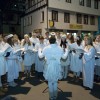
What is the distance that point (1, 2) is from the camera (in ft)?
147

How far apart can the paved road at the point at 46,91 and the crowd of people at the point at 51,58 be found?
0.37 metres

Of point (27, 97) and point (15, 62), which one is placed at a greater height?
point (15, 62)

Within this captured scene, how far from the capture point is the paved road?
29.0 feet

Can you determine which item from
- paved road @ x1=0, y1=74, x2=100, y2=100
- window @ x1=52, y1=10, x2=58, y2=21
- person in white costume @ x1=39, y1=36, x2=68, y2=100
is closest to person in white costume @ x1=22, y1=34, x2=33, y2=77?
paved road @ x1=0, y1=74, x2=100, y2=100

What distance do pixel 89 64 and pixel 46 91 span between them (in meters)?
1.98

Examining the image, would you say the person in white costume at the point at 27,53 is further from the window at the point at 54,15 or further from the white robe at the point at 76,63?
the window at the point at 54,15

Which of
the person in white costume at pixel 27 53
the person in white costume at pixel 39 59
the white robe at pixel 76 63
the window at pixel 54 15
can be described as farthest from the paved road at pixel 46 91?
the window at pixel 54 15

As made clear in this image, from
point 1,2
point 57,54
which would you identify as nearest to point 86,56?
point 57,54

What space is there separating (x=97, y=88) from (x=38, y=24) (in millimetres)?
27392

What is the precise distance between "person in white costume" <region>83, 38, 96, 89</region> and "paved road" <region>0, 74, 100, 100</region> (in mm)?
326

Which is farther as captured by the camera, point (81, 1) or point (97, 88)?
point (81, 1)

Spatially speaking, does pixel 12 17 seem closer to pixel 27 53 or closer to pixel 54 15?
pixel 54 15

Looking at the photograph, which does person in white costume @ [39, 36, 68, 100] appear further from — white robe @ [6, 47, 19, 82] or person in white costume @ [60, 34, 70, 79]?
person in white costume @ [60, 34, 70, 79]

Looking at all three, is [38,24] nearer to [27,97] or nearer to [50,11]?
[50,11]
